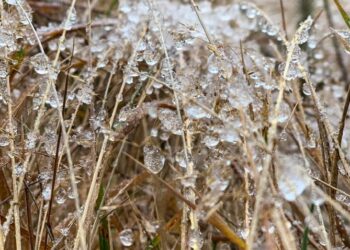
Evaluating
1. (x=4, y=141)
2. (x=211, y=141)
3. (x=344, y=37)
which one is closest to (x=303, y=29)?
(x=344, y=37)

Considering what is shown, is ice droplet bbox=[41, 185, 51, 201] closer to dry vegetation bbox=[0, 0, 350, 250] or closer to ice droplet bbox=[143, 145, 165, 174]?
dry vegetation bbox=[0, 0, 350, 250]

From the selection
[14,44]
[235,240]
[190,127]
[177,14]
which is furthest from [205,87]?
[177,14]

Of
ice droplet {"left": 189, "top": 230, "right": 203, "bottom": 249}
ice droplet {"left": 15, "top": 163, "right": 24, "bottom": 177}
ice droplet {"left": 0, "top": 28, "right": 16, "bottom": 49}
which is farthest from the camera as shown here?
ice droplet {"left": 0, "top": 28, "right": 16, "bottom": 49}

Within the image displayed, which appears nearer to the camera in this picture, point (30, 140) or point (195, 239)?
point (195, 239)

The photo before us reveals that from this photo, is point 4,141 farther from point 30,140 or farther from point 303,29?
point 303,29

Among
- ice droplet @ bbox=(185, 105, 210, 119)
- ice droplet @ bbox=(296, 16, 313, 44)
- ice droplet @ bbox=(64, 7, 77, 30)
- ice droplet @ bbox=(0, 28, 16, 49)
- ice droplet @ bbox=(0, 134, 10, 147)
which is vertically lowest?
ice droplet @ bbox=(0, 134, 10, 147)

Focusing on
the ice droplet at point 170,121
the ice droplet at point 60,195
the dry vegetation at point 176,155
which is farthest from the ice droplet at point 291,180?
the ice droplet at point 60,195

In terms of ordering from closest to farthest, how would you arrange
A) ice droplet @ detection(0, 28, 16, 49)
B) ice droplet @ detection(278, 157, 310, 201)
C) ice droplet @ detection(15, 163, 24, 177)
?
1. ice droplet @ detection(278, 157, 310, 201)
2. ice droplet @ detection(15, 163, 24, 177)
3. ice droplet @ detection(0, 28, 16, 49)

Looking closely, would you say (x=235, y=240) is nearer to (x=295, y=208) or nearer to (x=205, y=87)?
(x=295, y=208)

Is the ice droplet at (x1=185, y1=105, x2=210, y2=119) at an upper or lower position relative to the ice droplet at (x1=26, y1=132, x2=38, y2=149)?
upper

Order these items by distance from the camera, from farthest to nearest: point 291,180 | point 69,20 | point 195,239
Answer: point 69,20 < point 195,239 < point 291,180

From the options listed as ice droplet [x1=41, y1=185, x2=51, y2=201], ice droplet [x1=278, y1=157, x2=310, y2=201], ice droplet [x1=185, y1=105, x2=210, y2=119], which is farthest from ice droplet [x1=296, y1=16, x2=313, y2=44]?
ice droplet [x1=41, y1=185, x2=51, y2=201]
